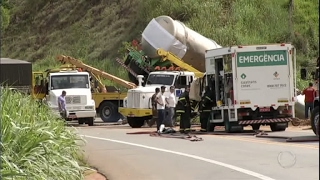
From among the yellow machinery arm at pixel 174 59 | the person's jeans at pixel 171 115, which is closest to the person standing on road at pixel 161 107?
the person's jeans at pixel 171 115

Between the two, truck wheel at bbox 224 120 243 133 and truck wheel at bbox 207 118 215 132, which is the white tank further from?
truck wheel at bbox 224 120 243 133

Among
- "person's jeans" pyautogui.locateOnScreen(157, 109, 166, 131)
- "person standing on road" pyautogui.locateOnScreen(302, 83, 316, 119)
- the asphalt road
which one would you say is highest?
"person standing on road" pyautogui.locateOnScreen(302, 83, 316, 119)

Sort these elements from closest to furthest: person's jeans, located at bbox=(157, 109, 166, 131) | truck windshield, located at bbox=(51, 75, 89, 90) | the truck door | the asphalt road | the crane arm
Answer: the asphalt road → person's jeans, located at bbox=(157, 109, 166, 131) → truck windshield, located at bbox=(51, 75, 89, 90) → the truck door → the crane arm

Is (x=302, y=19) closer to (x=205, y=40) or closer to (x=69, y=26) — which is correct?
(x=205, y=40)

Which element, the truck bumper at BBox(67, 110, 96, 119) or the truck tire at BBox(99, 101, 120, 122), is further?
the truck tire at BBox(99, 101, 120, 122)

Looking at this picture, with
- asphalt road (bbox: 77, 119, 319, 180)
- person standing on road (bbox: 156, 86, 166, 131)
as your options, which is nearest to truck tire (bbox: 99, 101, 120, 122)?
person standing on road (bbox: 156, 86, 166, 131)

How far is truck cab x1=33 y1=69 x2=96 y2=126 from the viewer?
32.2 metres

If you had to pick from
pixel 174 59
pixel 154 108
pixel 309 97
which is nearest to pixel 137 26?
Answer: pixel 174 59

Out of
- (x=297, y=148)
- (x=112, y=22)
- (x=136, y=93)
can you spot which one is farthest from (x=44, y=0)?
(x=297, y=148)

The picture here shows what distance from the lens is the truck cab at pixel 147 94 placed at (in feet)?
98.7

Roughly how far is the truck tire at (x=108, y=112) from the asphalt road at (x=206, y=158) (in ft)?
35.9

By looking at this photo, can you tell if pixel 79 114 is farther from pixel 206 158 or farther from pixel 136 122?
pixel 206 158

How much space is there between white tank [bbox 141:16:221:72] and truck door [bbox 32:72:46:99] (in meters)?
5.52

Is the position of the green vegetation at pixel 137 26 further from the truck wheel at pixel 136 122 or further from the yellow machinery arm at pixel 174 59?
the truck wheel at pixel 136 122
